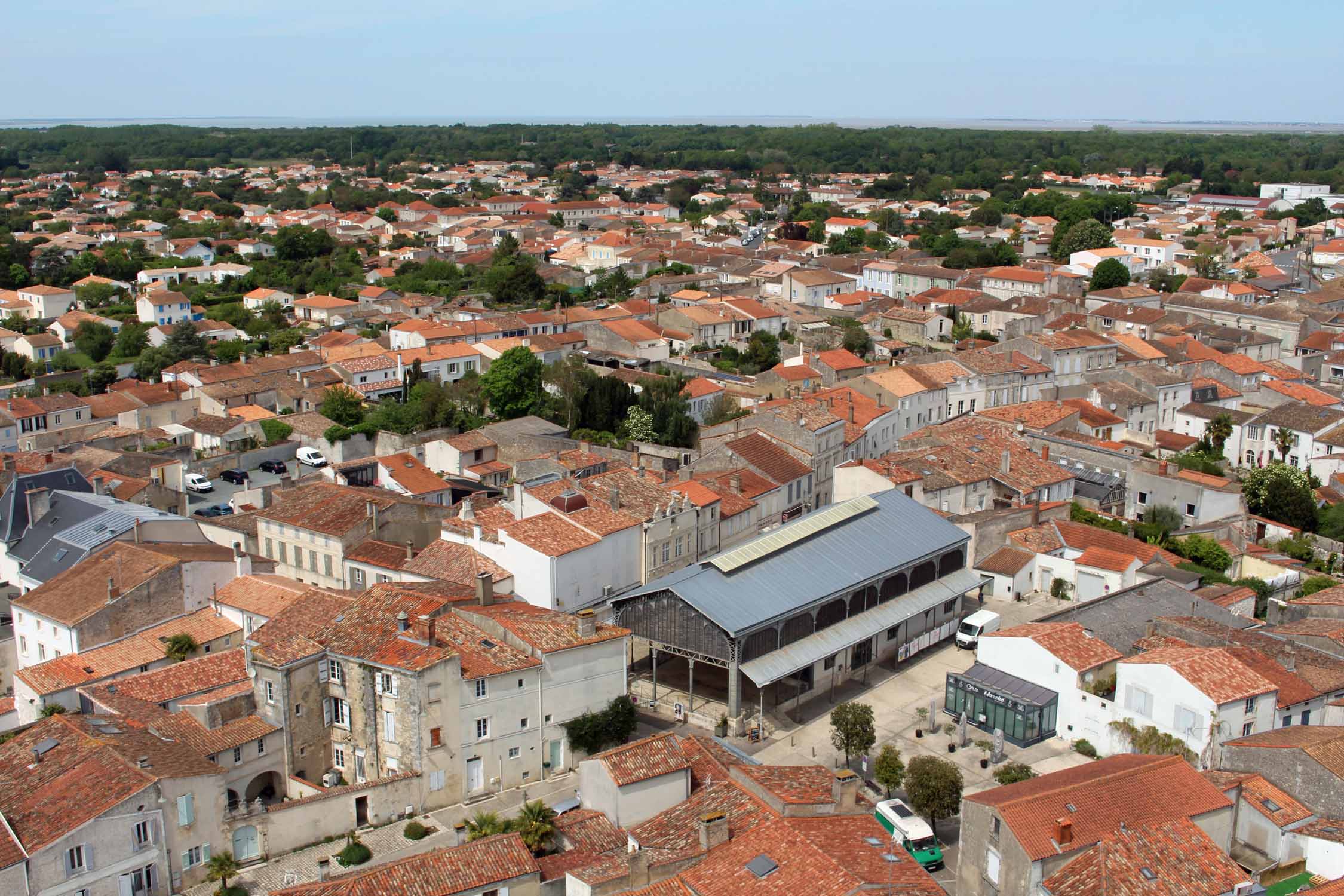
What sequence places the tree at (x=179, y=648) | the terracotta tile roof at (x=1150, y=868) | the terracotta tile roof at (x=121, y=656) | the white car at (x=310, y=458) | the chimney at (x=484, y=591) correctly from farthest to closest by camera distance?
the white car at (x=310, y=458) < the tree at (x=179, y=648) < the chimney at (x=484, y=591) < the terracotta tile roof at (x=121, y=656) < the terracotta tile roof at (x=1150, y=868)

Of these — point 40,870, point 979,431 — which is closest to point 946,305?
point 979,431

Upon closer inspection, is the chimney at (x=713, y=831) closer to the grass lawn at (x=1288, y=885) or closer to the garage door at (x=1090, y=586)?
the grass lawn at (x=1288, y=885)

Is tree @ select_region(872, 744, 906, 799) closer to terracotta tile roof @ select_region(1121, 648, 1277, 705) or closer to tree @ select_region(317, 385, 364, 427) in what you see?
terracotta tile roof @ select_region(1121, 648, 1277, 705)

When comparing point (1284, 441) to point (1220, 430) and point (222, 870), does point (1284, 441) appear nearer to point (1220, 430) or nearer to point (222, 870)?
point (1220, 430)

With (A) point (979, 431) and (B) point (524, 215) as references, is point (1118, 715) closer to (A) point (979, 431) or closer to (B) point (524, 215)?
(A) point (979, 431)

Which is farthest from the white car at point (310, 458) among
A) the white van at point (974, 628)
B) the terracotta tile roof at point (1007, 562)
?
the white van at point (974, 628)

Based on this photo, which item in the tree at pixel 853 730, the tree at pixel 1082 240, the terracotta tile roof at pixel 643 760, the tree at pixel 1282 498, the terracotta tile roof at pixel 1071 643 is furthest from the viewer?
the tree at pixel 1082 240
